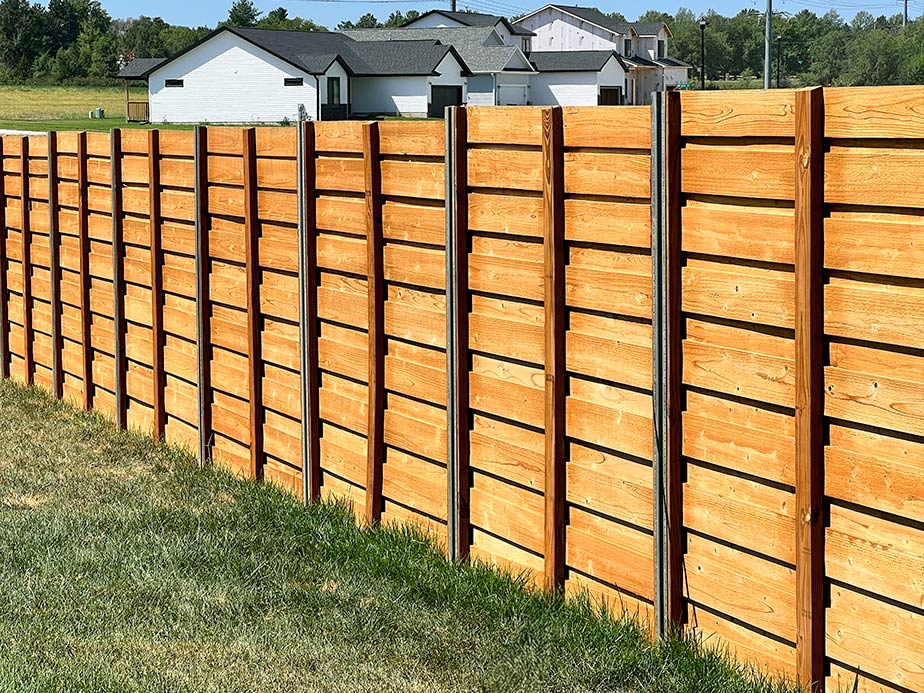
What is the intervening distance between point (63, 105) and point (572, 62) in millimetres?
30307

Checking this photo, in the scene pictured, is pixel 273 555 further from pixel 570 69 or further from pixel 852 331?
pixel 570 69

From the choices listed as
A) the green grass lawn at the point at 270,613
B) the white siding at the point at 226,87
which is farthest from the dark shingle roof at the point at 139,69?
the green grass lawn at the point at 270,613

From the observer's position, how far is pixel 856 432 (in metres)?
4.18

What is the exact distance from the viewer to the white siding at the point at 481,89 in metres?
77.5

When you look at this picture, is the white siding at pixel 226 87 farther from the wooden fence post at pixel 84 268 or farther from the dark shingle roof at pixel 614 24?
the wooden fence post at pixel 84 268

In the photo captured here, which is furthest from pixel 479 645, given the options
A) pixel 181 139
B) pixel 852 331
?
pixel 181 139

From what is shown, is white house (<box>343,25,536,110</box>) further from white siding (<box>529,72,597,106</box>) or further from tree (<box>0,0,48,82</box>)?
tree (<box>0,0,48,82</box>)

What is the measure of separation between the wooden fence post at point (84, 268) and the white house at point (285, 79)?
174 feet

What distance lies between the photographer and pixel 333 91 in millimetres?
66125

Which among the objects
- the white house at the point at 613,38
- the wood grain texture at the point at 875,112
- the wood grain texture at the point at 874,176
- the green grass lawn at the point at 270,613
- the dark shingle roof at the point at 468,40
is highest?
the white house at the point at 613,38

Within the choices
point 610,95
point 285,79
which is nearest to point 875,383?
point 285,79

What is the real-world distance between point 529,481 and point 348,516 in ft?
5.13

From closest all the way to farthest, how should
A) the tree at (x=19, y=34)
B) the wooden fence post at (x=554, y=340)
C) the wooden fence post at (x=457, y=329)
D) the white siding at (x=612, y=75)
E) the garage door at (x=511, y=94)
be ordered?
the wooden fence post at (x=554, y=340), the wooden fence post at (x=457, y=329), the garage door at (x=511, y=94), the white siding at (x=612, y=75), the tree at (x=19, y=34)

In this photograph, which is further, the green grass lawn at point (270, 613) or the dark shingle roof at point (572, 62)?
the dark shingle roof at point (572, 62)
